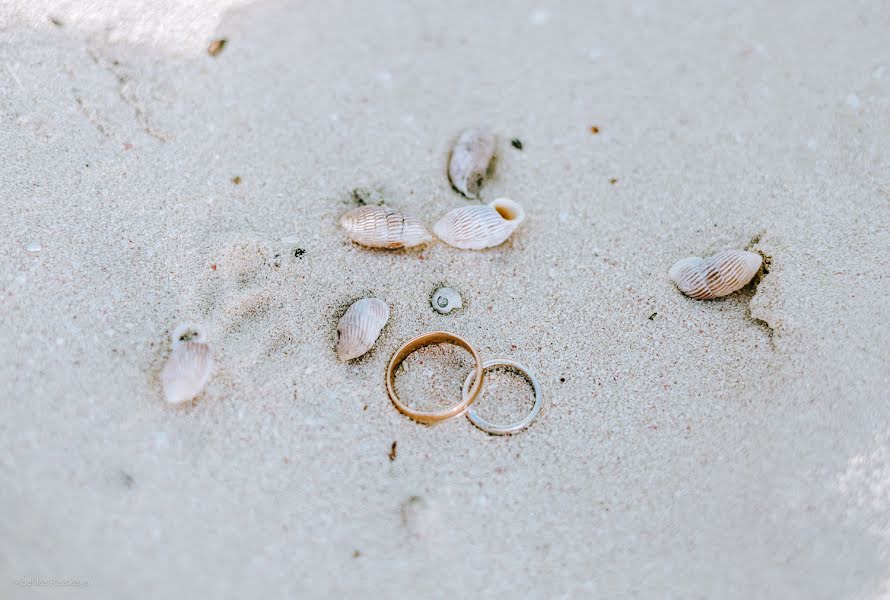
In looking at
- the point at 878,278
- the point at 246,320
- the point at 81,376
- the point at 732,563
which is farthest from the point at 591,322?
the point at 81,376

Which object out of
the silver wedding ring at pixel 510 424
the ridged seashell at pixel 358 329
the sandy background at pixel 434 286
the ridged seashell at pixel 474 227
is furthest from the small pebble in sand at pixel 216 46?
the silver wedding ring at pixel 510 424

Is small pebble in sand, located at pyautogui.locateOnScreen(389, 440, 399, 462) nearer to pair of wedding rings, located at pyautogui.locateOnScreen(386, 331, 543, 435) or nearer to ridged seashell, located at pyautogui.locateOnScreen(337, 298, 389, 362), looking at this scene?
pair of wedding rings, located at pyautogui.locateOnScreen(386, 331, 543, 435)

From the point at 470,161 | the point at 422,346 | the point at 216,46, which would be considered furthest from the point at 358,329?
the point at 216,46

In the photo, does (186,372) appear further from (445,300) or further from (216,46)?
(216,46)

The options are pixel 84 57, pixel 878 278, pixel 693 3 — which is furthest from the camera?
pixel 693 3

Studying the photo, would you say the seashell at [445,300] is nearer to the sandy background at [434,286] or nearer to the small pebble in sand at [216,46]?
the sandy background at [434,286]

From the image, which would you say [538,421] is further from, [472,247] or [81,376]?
[81,376]

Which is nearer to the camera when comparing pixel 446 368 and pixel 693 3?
pixel 446 368

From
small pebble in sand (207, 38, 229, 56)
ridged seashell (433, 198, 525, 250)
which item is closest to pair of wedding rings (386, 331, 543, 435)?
ridged seashell (433, 198, 525, 250)
